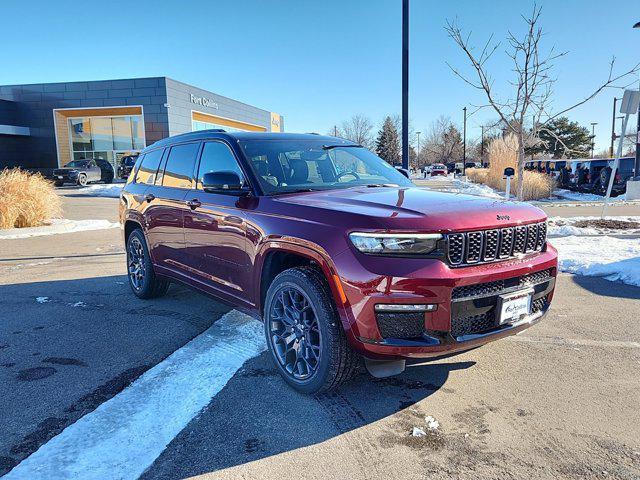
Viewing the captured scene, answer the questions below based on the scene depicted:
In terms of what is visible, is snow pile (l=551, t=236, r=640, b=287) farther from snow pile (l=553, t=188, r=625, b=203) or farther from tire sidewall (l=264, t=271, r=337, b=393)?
snow pile (l=553, t=188, r=625, b=203)

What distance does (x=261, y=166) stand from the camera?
389 cm

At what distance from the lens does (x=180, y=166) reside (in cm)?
487

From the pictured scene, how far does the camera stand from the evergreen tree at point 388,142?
6409 centimetres

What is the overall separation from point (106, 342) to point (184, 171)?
5.88ft

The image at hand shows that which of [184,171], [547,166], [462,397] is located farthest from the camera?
[547,166]

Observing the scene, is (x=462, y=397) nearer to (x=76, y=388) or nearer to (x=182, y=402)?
(x=182, y=402)

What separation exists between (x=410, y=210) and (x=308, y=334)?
1075mm

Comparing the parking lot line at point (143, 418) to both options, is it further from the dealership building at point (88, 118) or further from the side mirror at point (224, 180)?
the dealership building at point (88, 118)

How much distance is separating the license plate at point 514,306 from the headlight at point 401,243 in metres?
0.60

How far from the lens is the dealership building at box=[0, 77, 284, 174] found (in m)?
35.3

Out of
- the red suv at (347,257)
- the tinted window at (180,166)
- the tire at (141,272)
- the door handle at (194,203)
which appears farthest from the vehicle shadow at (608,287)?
the tire at (141,272)

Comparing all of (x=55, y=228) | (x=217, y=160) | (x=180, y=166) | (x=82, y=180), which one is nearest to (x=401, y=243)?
(x=217, y=160)

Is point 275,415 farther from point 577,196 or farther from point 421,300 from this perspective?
point 577,196

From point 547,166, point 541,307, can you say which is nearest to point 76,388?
point 541,307
